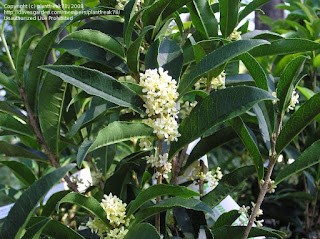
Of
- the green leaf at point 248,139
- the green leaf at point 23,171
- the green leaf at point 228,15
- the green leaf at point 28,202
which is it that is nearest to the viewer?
the green leaf at point 28,202

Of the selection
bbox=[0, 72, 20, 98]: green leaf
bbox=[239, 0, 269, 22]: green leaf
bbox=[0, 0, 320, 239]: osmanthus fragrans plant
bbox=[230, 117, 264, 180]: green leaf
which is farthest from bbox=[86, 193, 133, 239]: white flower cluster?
bbox=[239, 0, 269, 22]: green leaf

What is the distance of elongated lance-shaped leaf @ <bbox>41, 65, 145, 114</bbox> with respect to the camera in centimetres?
80

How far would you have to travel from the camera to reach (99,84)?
0.82m

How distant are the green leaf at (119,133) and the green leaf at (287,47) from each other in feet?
1.00

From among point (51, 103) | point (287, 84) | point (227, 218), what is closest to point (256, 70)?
point (287, 84)

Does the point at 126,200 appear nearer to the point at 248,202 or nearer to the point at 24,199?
the point at 24,199

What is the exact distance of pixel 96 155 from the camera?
1.17m

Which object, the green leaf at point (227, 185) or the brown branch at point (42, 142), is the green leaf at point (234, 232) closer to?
the green leaf at point (227, 185)

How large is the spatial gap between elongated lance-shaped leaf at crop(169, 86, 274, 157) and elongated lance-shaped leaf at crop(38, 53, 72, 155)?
267 mm

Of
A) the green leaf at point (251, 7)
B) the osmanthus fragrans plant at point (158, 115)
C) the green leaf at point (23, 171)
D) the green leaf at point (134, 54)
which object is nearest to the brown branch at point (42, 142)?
the osmanthus fragrans plant at point (158, 115)

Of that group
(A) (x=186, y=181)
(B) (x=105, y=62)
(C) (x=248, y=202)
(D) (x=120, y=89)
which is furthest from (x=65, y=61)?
(C) (x=248, y=202)

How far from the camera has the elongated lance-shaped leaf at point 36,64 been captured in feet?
3.24

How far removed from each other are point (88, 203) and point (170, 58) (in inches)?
11.6

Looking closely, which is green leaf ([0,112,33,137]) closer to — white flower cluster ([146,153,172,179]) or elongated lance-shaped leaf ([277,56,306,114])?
white flower cluster ([146,153,172,179])
